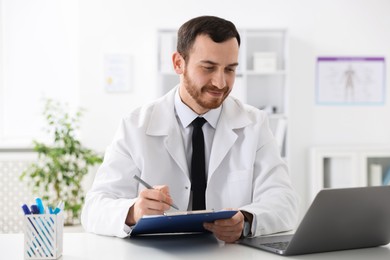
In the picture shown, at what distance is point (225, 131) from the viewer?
2.12 m

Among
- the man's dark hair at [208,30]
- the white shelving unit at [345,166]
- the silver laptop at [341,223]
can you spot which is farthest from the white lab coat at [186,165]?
the white shelving unit at [345,166]

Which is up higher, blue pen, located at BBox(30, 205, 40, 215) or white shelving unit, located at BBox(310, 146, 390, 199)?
blue pen, located at BBox(30, 205, 40, 215)

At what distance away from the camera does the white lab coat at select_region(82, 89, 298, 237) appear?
6.55 ft

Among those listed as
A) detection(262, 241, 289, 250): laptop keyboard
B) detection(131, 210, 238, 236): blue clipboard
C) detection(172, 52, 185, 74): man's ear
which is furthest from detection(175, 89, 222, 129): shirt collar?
detection(262, 241, 289, 250): laptop keyboard

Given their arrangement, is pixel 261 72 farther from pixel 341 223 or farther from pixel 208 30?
pixel 341 223

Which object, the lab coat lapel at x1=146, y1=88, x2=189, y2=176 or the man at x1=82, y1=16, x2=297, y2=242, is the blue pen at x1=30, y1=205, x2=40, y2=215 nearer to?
the man at x1=82, y1=16, x2=297, y2=242

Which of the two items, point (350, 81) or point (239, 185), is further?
point (350, 81)

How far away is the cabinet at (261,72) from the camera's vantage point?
459 centimetres

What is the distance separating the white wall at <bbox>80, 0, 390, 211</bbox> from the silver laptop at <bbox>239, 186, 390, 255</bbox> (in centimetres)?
326

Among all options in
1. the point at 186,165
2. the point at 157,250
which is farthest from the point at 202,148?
the point at 157,250

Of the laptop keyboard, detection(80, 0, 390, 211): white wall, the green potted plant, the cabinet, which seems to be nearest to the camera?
the laptop keyboard

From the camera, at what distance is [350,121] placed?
490 centimetres

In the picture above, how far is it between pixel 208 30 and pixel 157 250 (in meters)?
0.82

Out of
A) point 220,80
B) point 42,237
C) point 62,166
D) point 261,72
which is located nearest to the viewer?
point 42,237
